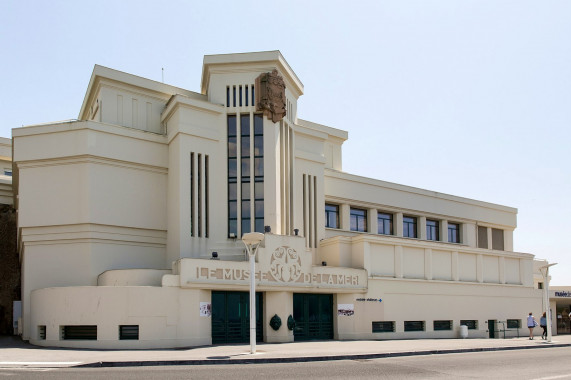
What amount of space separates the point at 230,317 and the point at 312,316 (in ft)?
16.1

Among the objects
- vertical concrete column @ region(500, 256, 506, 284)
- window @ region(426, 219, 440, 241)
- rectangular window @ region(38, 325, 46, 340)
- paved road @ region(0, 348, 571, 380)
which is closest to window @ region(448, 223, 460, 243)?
window @ region(426, 219, 440, 241)

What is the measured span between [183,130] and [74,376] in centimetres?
1894

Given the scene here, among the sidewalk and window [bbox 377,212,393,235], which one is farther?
window [bbox 377,212,393,235]

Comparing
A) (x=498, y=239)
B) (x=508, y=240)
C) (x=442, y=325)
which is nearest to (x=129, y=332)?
(x=442, y=325)

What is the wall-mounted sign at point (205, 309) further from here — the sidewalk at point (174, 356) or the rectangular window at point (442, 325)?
the rectangular window at point (442, 325)

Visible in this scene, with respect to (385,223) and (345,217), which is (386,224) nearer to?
(385,223)

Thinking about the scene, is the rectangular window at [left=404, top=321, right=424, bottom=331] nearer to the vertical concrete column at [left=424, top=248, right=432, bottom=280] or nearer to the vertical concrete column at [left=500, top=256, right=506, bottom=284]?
the vertical concrete column at [left=424, top=248, right=432, bottom=280]

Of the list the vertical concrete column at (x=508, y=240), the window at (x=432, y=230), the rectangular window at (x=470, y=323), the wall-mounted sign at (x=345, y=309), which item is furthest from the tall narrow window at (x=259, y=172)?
the vertical concrete column at (x=508, y=240)

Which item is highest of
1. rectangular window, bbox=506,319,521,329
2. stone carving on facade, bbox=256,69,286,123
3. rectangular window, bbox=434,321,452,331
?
stone carving on facade, bbox=256,69,286,123

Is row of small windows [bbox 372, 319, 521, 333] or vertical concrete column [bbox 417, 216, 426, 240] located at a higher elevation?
vertical concrete column [bbox 417, 216, 426, 240]

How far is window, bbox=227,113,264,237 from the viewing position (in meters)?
33.8

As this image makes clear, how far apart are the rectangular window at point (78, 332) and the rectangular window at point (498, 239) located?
3610 cm

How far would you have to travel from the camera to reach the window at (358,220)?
4291 centimetres

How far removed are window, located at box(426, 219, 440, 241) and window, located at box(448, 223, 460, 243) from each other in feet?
4.37
